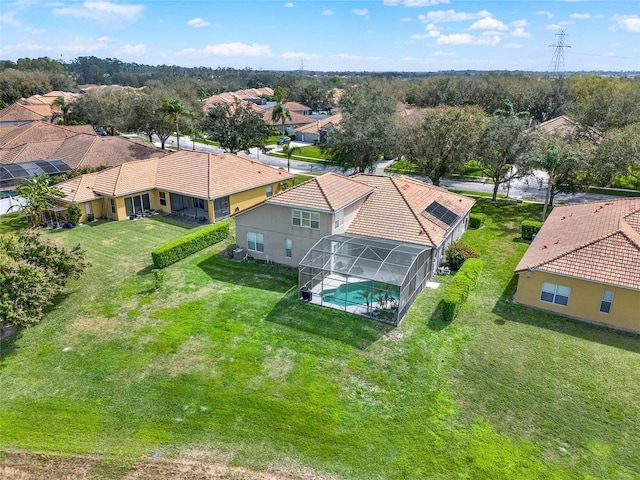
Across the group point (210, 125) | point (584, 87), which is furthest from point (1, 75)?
point (584, 87)

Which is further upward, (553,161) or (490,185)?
(553,161)

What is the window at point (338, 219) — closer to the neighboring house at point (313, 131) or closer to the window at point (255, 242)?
the window at point (255, 242)

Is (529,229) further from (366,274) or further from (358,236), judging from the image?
(366,274)

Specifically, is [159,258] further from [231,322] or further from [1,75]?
[1,75]

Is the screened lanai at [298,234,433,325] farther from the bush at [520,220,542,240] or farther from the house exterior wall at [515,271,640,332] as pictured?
the bush at [520,220,542,240]

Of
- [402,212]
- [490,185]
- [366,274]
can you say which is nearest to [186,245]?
[366,274]

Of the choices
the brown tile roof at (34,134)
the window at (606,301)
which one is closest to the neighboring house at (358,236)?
the window at (606,301)
